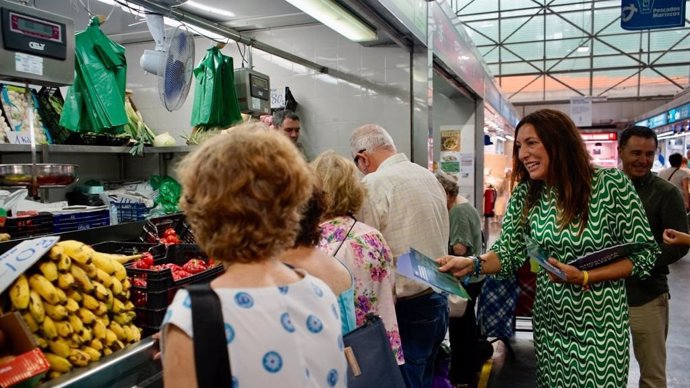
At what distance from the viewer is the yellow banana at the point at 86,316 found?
1609 mm

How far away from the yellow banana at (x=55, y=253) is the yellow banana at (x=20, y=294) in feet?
0.43

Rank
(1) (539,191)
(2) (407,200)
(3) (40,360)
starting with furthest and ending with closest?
1. (2) (407,200)
2. (1) (539,191)
3. (3) (40,360)

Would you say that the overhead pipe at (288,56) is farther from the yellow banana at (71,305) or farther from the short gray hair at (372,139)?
the yellow banana at (71,305)

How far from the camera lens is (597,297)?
6.80 ft

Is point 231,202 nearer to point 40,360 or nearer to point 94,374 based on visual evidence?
point 40,360

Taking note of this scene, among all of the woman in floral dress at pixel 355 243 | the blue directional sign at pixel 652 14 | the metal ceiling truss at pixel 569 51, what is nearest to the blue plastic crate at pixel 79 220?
the woman in floral dress at pixel 355 243

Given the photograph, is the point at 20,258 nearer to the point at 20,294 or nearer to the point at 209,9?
the point at 20,294

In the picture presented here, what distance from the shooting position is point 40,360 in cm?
132

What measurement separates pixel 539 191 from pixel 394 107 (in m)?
2.78

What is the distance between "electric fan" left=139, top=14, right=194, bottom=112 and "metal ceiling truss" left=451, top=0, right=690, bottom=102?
16579 millimetres

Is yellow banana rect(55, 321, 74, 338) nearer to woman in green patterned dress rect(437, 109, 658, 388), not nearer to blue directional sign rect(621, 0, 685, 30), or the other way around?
woman in green patterned dress rect(437, 109, 658, 388)

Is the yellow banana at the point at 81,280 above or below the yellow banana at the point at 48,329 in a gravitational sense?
above

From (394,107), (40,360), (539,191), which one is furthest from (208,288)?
(394,107)

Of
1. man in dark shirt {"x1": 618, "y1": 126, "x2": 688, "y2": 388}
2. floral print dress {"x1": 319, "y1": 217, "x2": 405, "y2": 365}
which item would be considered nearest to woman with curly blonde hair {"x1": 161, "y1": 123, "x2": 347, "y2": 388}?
floral print dress {"x1": 319, "y1": 217, "x2": 405, "y2": 365}
